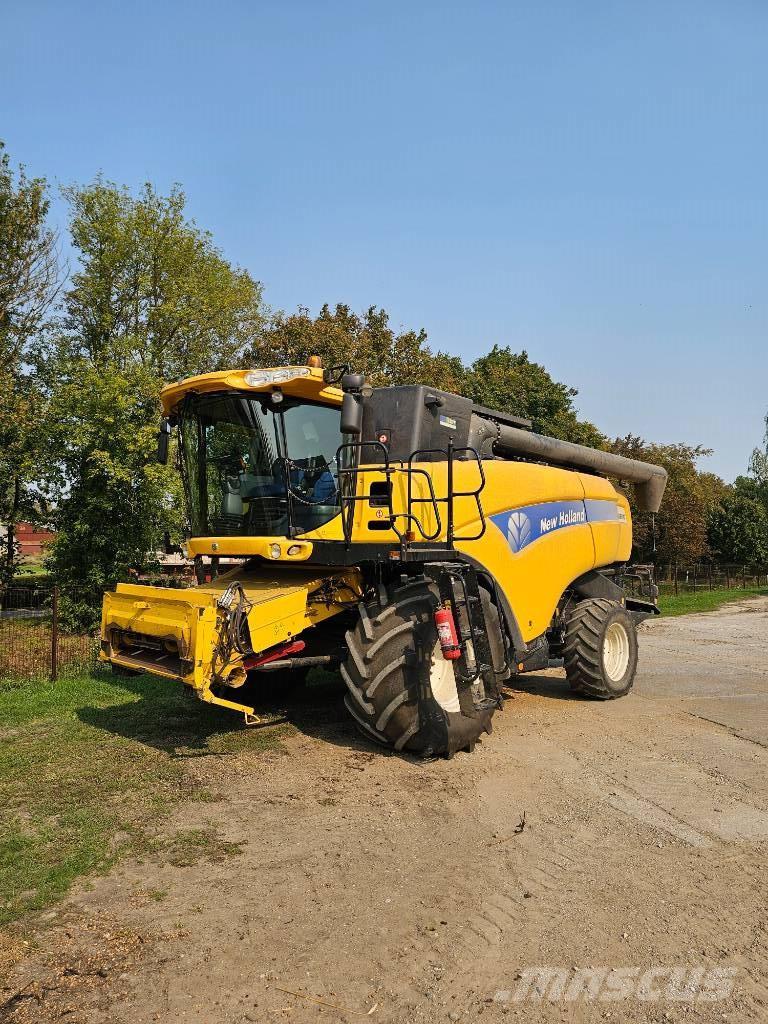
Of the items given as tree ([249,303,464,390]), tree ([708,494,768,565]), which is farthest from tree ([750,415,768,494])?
tree ([249,303,464,390])

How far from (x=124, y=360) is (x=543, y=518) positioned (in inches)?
608

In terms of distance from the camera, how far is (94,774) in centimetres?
571

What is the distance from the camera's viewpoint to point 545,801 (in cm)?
532

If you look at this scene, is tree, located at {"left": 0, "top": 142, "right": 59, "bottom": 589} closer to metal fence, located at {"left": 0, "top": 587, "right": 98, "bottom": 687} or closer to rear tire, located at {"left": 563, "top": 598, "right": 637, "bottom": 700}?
metal fence, located at {"left": 0, "top": 587, "right": 98, "bottom": 687}

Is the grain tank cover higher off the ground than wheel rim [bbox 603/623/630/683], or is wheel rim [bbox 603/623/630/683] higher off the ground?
Result: the grain tank cover

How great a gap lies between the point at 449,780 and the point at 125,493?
41.8 ft

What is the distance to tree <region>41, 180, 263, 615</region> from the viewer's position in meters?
16.0

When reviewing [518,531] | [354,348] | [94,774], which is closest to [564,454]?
[518,531]

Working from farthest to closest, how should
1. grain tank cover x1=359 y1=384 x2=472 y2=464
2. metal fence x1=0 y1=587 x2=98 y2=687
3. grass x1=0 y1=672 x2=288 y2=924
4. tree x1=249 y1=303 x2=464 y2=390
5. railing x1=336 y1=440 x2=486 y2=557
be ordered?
tree x1=249 y1=303 x2=464 y2=390 → metal fence x1=0 y1=587 x2=98 y2=687 → grain tank cover x1=359 y1=384 x2=472 y2=464 → railing x1=336 y1=440 x2=486 y2=557 → grass x1=0 y1=672 x2=288 y2=924

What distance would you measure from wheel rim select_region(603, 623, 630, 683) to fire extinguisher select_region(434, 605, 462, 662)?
3899 millimetres

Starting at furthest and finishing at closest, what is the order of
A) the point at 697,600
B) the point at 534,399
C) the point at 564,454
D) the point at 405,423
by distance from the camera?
1. the point at 534,399
2. the point at 697,600
3. the point at 564,454
4. the point at 405,423

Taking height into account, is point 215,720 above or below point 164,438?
below

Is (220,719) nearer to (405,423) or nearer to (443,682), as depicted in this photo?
(443,682)

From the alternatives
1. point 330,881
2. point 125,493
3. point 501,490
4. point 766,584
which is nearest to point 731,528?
point 766,584
